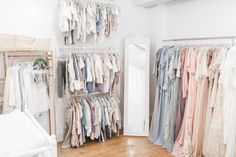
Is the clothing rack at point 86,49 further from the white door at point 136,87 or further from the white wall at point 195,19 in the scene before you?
the white wall at point 195,19

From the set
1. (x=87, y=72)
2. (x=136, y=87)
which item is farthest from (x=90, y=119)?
(x=136, y=87)

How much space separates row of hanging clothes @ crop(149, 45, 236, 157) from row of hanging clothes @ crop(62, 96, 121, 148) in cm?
70

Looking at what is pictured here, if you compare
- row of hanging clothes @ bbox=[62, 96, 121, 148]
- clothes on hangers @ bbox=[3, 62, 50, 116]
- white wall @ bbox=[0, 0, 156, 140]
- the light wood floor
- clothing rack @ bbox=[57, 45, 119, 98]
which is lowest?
the light wood floor

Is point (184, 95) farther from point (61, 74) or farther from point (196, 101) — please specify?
point (61, 74)

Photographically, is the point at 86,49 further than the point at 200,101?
Yes

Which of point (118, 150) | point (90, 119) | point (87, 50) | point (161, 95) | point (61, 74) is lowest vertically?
point (118, 150)

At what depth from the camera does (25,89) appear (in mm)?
2893

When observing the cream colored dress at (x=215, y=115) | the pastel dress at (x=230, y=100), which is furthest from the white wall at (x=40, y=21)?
the pastel dress at (x=230, y=100)

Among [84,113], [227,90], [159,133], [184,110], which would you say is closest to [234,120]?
[227,90]

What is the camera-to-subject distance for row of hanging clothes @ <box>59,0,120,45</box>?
3209 mm

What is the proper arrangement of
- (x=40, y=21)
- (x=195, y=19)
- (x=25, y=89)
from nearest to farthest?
(x=25, y=89) → (x=40, y=21) → (x=195, y=19)

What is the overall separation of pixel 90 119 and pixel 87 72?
0.72 meters

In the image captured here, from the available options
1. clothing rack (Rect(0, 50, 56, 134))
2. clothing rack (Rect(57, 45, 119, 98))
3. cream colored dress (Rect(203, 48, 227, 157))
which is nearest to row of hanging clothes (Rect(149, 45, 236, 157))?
cream colored dress (Rect(203, 48, 227, 157))

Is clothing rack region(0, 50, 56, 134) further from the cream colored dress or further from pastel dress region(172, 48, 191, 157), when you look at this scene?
the cream colored dress
